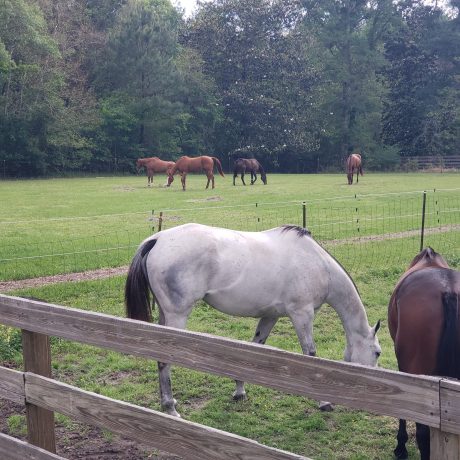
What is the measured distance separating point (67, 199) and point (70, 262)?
14.1 meters

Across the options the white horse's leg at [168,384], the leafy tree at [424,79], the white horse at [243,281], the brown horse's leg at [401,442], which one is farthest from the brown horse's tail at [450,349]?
the leafy tree at [424,79]

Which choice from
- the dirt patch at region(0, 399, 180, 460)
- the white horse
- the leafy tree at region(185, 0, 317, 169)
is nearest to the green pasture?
the white horse

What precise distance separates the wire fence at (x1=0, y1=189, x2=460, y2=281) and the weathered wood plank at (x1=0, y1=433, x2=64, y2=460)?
7.82 metres

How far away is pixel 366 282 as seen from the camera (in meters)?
10.4

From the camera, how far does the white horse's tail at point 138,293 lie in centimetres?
546

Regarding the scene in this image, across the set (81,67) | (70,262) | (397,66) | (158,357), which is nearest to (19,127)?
(81,67)

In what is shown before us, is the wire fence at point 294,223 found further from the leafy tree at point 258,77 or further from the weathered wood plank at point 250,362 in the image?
the leafy tree at point 258,77

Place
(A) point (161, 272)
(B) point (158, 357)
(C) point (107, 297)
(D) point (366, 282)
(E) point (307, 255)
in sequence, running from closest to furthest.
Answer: (B) point (158, 357), (A) point (161, 272), (E) point (307, 255), (C) point (107, 297), (D) point (366, 282)

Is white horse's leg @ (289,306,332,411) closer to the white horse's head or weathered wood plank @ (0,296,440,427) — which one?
the white horse's head

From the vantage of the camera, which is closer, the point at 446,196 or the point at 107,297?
the point at 107,297

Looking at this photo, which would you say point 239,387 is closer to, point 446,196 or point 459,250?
point 459,250

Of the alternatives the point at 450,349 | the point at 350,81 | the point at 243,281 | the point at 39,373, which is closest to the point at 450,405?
the point at 450,349

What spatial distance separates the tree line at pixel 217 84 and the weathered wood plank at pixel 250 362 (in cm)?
4123

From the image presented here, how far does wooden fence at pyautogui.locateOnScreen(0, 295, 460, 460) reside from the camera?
7.07 feet
